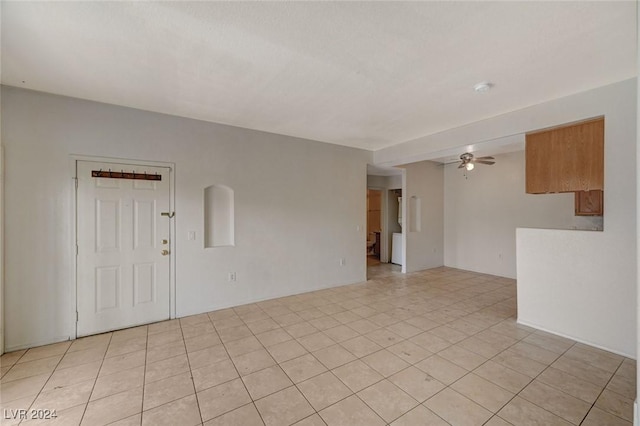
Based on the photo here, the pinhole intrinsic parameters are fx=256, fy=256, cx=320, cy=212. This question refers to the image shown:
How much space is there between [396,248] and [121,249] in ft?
20.8

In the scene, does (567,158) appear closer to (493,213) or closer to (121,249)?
(493,213)

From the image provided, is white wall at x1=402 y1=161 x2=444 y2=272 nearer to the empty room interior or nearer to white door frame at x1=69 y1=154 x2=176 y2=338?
the empty room interior

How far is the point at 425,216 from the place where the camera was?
6793 mm

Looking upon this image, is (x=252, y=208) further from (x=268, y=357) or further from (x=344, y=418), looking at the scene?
(x=344, y=418)

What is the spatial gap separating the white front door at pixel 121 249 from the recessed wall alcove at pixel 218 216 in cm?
57

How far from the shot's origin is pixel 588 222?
404cm

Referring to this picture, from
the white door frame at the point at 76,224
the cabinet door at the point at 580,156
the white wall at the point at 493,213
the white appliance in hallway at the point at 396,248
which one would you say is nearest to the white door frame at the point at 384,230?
the white appliance in hallway at the point at 396,248

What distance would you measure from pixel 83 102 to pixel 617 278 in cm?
641

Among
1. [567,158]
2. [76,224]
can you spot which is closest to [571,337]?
[567,158]

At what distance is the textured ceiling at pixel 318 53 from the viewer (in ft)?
5.66

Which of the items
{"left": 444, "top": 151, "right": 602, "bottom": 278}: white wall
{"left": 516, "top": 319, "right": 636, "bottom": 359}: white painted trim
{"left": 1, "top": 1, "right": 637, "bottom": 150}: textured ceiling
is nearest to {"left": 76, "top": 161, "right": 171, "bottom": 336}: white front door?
{"left": 1, "top": 1, "right": 637, "bottom": 150}: textured ceiling

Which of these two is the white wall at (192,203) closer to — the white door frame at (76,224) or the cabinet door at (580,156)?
the white door frame at (76,224)

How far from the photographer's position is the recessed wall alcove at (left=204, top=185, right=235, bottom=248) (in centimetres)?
407

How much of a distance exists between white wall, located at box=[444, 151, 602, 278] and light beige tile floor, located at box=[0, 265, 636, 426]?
119 inches
